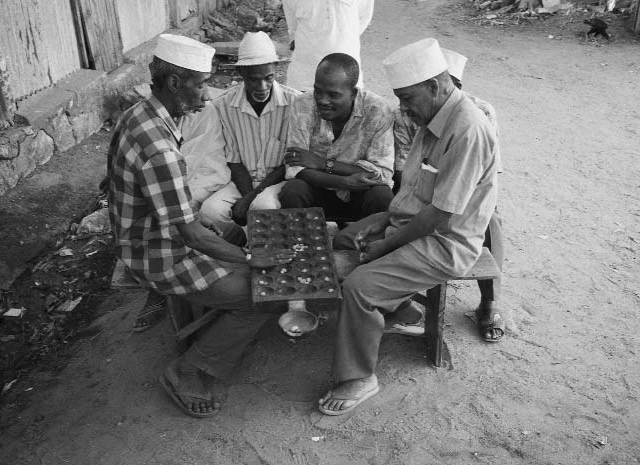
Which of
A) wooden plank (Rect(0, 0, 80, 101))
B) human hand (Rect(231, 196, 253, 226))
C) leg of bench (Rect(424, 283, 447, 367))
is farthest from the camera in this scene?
wooden plank (Rect(0, 0, 80, 101))

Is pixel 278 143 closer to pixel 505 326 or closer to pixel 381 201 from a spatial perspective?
pixel 381 201

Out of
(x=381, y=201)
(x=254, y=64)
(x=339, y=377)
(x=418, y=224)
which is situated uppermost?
(x=254, y=64)

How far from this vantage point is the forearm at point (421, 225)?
3.09 metres

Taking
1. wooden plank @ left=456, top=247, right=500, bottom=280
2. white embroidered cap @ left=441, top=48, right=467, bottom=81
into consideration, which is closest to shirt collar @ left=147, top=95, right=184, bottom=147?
wooden plank @ left=456, top=247, right=500, bottom=280

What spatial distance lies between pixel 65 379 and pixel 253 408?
1.09 metres

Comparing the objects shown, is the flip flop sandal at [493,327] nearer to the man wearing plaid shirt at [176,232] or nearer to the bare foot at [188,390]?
the man wearing plaid shirt at [176,232]

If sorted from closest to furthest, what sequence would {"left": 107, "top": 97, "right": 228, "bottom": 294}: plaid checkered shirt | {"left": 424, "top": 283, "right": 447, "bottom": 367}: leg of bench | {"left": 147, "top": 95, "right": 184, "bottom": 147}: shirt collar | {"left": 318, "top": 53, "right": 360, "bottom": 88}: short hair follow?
1. {"left": 107, "top": 97, "right": 228, "bottom": 294}: plaid checkered shirt
2. {"left": 147, "top": 95, "right": 184, "bottom": 147}: shirt collar
3. {"left": 424, "top": 283, "right": 447, "bottom": 367}: leg of bench
4. {"left": 318, "top": 53, "right": 360, "bottom": 88}: short hair

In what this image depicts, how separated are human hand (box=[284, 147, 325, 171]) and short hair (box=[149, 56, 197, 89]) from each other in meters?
1.21

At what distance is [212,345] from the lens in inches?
129

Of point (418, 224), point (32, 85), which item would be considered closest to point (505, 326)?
point (418, 224)

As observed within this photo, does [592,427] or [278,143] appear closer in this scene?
[592,427]

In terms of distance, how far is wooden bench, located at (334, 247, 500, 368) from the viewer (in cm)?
341

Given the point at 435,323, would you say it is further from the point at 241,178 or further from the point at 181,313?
the point at 241,178

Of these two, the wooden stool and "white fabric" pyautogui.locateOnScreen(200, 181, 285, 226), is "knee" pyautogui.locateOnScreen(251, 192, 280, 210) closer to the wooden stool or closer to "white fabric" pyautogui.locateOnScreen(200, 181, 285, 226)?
"white fabric" pyautogui.locateOnScreen(200, 181, 285, 226)
